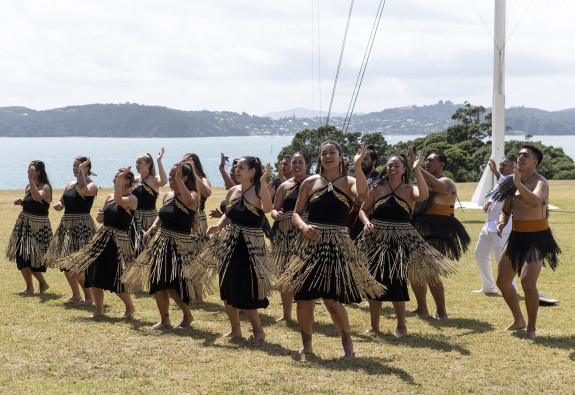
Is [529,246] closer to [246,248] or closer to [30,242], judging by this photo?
[246,248]

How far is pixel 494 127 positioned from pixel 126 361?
1853 centimetres

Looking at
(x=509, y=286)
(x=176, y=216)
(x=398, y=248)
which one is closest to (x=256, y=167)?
(x=176, y=216)

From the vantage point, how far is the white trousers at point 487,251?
9.20 meters

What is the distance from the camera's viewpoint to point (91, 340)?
23.2 feet

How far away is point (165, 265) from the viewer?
752 centimetres

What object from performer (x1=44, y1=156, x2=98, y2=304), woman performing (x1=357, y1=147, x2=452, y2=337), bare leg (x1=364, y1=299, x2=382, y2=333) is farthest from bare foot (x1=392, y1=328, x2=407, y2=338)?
performer (x1=44, y1=156, x2=98, y2=304)

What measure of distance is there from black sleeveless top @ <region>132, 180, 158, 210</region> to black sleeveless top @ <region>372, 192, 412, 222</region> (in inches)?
134

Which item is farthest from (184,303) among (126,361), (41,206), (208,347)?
(41,206)

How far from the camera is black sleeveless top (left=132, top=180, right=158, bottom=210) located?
932 cm

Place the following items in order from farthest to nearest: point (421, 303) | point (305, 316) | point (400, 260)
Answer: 1. point (421, 303)
2. point (400, 260)
3. point (305, 316)

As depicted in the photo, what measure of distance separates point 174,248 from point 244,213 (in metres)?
1.04

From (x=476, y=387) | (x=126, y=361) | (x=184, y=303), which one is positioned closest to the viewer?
(x=476, y=387)

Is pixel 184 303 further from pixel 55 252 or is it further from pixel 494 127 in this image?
pixel 494 127

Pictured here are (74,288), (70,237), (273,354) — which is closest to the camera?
(273,354)
